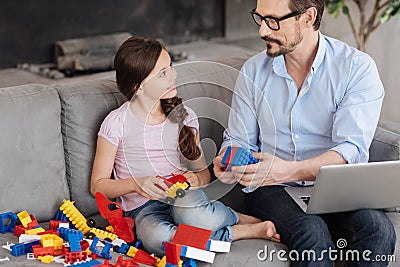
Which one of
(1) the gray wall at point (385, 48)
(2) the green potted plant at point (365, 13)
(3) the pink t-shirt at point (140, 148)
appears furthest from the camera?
(1) the gray wall at point (385, 48)

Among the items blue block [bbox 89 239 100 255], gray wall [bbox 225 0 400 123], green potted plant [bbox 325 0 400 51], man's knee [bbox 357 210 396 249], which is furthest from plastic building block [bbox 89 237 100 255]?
gray wall [bbox 225 0 400 123]

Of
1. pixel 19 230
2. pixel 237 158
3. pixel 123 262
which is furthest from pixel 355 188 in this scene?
pixel 19 230

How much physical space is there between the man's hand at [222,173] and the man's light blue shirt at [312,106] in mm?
140

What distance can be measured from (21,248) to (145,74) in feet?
2.11

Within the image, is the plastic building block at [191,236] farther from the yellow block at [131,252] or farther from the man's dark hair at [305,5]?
the man's dark hair at [305,5]

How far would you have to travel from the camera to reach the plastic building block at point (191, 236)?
2064 mm

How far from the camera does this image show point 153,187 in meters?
2.18

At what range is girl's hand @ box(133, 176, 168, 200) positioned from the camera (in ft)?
7.14

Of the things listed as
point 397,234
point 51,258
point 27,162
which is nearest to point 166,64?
point 27,162

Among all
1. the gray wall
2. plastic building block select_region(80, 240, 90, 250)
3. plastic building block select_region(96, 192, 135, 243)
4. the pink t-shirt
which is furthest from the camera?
the gray wall

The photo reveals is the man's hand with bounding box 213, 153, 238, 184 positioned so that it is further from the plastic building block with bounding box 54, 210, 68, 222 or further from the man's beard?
the plastic building block with bounding box 54, 210, 68, 222

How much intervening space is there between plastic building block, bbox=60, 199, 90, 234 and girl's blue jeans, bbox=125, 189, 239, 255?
0.16 meters

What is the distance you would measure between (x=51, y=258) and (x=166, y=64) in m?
0.70

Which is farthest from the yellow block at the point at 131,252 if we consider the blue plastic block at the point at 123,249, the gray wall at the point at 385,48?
the gray wall at the point at 385,48
